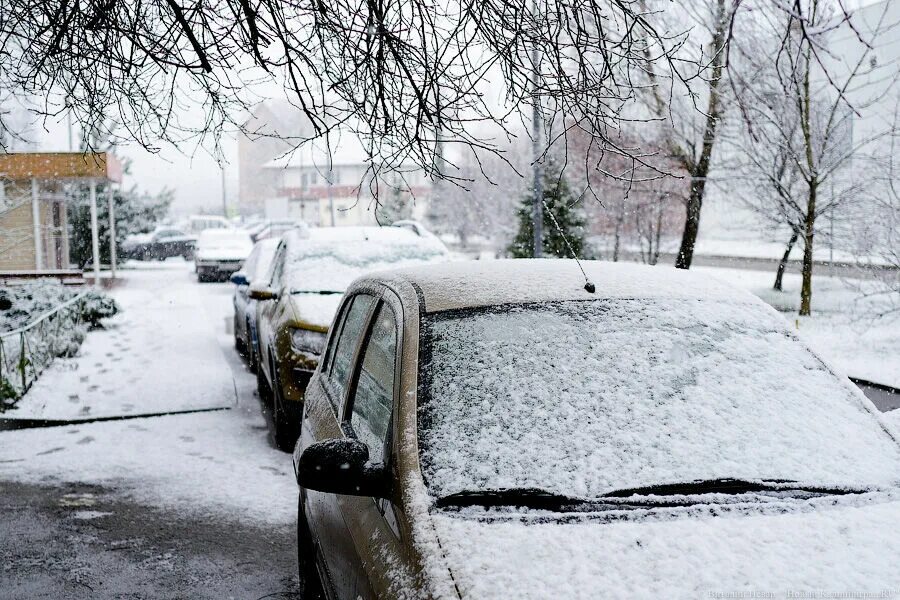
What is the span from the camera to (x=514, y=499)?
7.30 feet

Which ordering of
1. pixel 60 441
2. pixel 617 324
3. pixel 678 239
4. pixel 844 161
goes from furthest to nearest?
pixel 678 239
pixel 844 161
pixel 60 441
pixel 617 324

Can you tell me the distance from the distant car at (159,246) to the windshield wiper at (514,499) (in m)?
37.8

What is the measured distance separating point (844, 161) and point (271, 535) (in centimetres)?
1406

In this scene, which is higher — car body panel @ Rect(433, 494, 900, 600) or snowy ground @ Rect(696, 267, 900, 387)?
car body panel @ Rect(433, 494, 900, 600)

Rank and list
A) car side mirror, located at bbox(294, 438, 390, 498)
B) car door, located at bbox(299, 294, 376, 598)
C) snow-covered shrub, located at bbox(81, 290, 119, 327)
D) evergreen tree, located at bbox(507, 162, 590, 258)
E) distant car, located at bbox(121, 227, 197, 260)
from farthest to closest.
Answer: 1. distant car, located at bbox(121, 227, 197, 260)
2. evergreen tree, located at bbox(507, 162, 590, 258)
3. snow-covered shrub, located at bbox(81, 290, 119, 327)
4. car door, located at bbox(299, 294, 376, 598)
5. car side mirror, located at bbox(294, 438, 390, 498)

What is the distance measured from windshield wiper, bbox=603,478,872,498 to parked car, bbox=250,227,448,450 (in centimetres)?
453

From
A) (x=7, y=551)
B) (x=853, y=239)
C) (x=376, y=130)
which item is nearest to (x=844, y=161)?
(x=853, y=239)

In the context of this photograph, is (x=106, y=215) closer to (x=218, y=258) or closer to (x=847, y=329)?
(x=218, y=258)

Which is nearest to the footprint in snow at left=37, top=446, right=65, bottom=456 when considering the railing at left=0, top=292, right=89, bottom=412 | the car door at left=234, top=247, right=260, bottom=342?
the railing at left=0, top=292, right=89, bottom=412

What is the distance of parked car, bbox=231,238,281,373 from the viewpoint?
9.85 metres

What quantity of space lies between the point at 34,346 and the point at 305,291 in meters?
4.22

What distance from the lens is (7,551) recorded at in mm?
4703

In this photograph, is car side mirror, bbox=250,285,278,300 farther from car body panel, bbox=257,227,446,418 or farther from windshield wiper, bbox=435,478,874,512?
windshield wiper, bbox=435,478,874,512

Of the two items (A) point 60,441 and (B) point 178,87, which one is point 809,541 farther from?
(A) point 60,441
